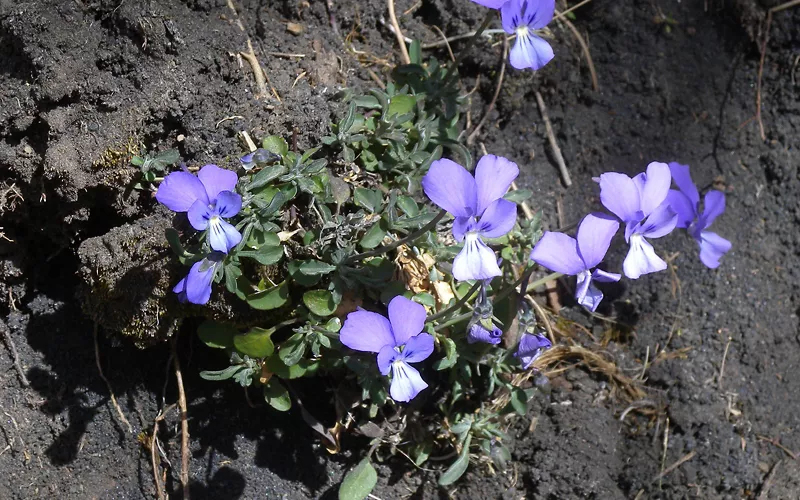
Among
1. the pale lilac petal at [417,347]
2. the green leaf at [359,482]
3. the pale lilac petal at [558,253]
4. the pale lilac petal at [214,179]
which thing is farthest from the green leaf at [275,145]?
the green leaf at [359,482]

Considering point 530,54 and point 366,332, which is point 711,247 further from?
point 366,332

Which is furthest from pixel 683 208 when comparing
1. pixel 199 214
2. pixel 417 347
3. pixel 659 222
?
pixel 199 214

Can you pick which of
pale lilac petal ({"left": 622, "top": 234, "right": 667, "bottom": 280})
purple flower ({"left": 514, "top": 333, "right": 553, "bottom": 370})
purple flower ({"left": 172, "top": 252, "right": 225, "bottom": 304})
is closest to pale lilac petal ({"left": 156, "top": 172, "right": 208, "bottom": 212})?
purple flower ({"left": 172, "top": 252, "right": 225, "bottom": 304})

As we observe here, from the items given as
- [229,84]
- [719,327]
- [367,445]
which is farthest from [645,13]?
[367,445]

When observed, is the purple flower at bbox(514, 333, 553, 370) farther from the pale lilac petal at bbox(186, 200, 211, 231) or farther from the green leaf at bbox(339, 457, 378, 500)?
the pale lilac petal at bbox(186, 200, 211, 231)

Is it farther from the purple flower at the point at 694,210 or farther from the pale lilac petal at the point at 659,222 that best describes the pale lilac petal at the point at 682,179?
the pale lilac petal at the point at 659,222

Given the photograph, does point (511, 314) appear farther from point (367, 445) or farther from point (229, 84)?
point (229, 84)
